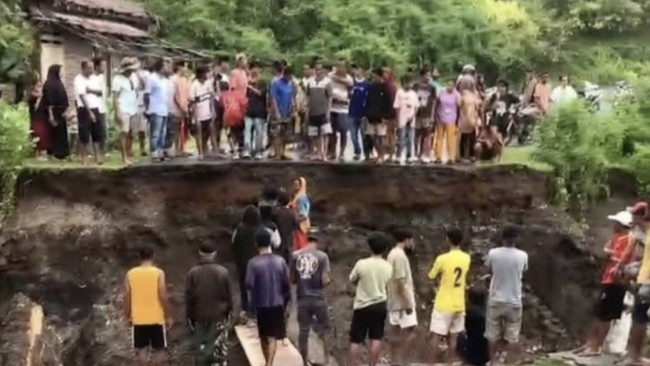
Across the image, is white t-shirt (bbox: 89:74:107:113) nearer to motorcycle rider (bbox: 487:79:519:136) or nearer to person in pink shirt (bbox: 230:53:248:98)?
person in pink shirt (bbox: 230:53:248:98)

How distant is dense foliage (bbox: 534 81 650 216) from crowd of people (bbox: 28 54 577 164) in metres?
1.68

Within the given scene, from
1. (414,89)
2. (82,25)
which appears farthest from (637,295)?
(82,25)

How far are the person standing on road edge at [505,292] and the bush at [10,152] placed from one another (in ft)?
29.8

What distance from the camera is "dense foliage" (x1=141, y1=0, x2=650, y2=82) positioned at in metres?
28.0

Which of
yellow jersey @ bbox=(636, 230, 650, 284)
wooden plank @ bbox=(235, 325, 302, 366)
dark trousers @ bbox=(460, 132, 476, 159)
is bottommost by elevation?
wooden plank @ bbox=(235, 325, 302, 366)

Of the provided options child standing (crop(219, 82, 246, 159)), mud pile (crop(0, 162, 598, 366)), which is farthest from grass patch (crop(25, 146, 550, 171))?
child standing (crop(219, 82, 246, 159))

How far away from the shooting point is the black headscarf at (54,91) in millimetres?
17016

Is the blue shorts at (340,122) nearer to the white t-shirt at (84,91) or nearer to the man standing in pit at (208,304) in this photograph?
the white t-shirt at (84,91)

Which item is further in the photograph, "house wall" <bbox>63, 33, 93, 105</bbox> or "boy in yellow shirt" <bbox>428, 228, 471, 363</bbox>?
"house wall" <bbox>63, 33, 93, 105</bbox>

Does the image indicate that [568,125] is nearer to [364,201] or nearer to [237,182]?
[364,201]

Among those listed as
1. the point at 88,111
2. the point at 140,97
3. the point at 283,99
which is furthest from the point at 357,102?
the point at 88,111

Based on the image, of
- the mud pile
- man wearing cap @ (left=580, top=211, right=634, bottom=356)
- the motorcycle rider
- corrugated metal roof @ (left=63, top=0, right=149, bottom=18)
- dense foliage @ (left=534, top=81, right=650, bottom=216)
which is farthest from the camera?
corrugated metal roof @ (left=63, top=0, right=149, bottom=18)

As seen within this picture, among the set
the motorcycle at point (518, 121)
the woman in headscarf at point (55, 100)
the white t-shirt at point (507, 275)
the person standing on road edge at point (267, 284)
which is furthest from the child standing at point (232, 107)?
the white t-shirt at point (507, 275)

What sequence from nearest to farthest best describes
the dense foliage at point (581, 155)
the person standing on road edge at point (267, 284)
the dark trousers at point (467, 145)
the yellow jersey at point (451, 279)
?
the person standing on road edge at point (267, 284)
the yellow jersey at point (451, 279)
the dark trousers at point (467, 145)
the dense foliage at point (581, 155)
